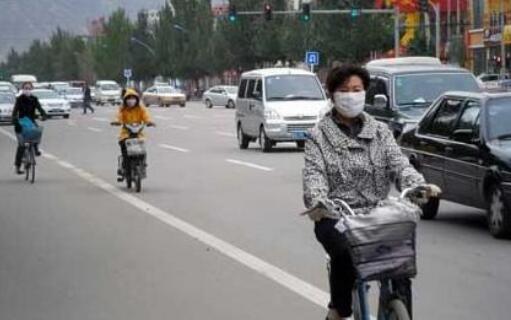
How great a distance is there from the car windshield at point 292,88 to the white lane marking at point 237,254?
1029 cm

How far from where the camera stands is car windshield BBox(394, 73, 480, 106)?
803 inches

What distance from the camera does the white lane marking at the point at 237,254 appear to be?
30.3 ft

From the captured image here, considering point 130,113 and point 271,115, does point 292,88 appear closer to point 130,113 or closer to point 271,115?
point 271,115

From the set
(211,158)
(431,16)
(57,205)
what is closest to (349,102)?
(57,205)

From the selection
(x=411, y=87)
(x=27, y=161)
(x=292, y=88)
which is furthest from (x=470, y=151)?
(x=292, y=88)

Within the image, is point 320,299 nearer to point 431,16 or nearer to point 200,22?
point 431,16

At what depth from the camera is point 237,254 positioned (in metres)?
11.5

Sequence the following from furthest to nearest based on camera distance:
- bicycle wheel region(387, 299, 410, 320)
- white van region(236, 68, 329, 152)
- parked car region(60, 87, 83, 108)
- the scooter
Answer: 1. parked car region(60, 87, 83, 108)
2. white van region(236, 68, 329, 152)
3. the scooter
4. bicycle wheel region(387, 299, 410, 320)

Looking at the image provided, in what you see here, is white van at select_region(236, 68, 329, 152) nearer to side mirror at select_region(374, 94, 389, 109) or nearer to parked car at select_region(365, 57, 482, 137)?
parked car at select_region(365, 57, 482, 137)

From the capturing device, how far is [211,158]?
26.2 m

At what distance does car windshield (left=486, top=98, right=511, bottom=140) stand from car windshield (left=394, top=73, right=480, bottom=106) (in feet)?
23.9

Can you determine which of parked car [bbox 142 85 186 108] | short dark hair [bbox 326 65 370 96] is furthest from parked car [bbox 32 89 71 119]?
short dark hair [bbox 326 65 370 96]

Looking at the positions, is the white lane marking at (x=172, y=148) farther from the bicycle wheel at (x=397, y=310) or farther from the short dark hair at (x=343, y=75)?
the bicycle wheel at (x=397, y=310)

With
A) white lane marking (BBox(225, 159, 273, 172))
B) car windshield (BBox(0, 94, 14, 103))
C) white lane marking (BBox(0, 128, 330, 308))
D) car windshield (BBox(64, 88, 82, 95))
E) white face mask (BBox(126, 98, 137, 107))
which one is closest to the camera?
white lane marking (BBox(0, 128, 330, 308))
